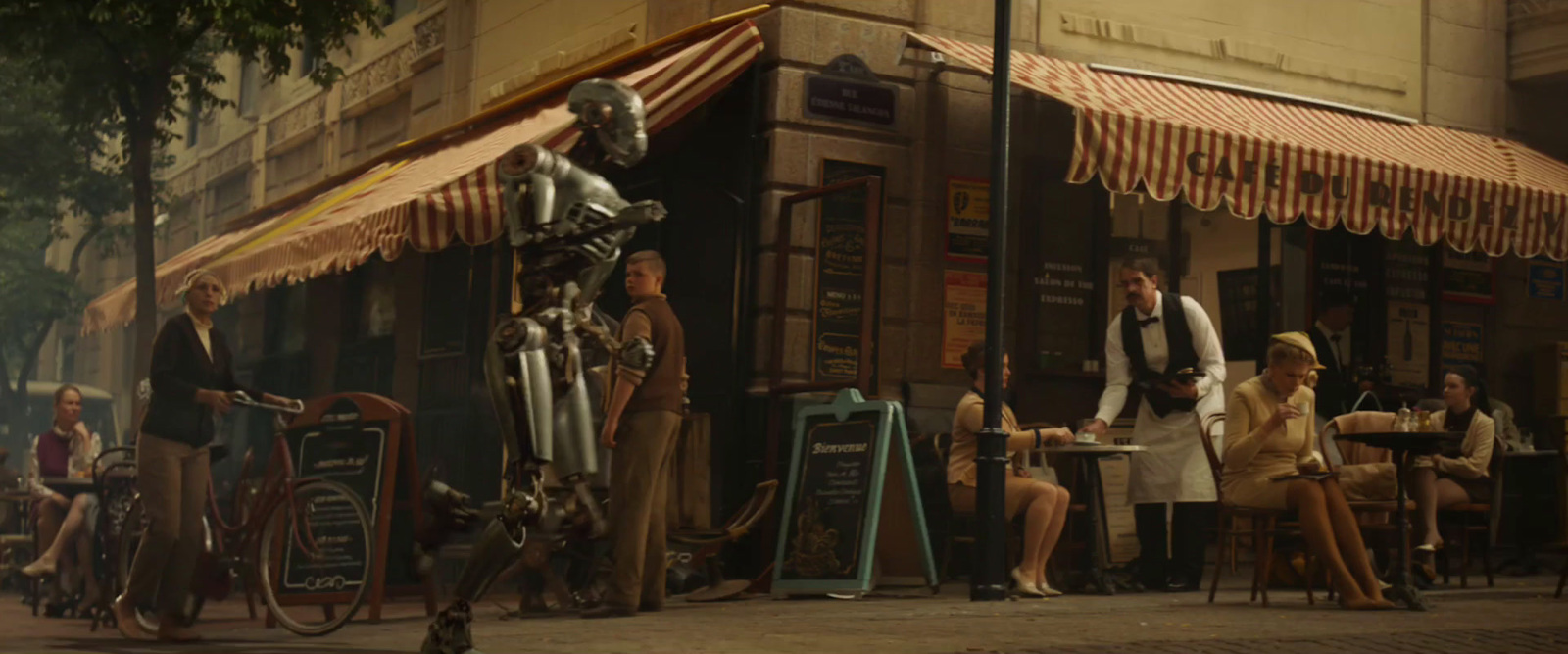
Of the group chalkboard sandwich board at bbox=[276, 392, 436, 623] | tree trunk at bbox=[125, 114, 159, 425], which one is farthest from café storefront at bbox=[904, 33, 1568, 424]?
tree trunk at bbox=[125, 114, 159, 425]

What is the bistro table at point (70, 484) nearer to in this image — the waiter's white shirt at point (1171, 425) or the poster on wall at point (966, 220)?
the poster on wall at point (966, 220)

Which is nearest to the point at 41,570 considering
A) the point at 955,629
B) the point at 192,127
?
the point at 955,629

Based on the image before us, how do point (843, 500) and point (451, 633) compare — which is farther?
point (843, 500)

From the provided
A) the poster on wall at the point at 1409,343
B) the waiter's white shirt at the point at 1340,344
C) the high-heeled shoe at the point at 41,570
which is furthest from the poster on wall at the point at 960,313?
the high-heeled shoe at the point at 41,570

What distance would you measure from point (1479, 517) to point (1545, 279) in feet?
10.0

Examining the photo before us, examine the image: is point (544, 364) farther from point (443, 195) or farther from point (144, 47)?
point (144, 47)

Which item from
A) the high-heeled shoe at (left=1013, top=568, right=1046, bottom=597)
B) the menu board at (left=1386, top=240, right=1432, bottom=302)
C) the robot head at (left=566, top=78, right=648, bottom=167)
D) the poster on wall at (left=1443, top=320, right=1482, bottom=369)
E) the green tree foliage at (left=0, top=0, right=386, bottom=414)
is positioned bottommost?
the high-heeled shoe at (left=1013, top=568, right=1046, bottom=597)

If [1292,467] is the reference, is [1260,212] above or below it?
above

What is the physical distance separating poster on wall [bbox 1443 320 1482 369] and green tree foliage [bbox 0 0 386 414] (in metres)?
9.03

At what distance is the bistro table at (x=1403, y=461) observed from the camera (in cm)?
928

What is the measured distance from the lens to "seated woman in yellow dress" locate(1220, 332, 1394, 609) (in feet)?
30.7

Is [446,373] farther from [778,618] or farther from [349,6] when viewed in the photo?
[778,618]

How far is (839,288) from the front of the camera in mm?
12016

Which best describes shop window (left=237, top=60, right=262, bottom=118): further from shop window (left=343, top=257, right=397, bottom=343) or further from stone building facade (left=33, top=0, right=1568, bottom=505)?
shop window (left=343, top=257, right=397, bottom=343)
